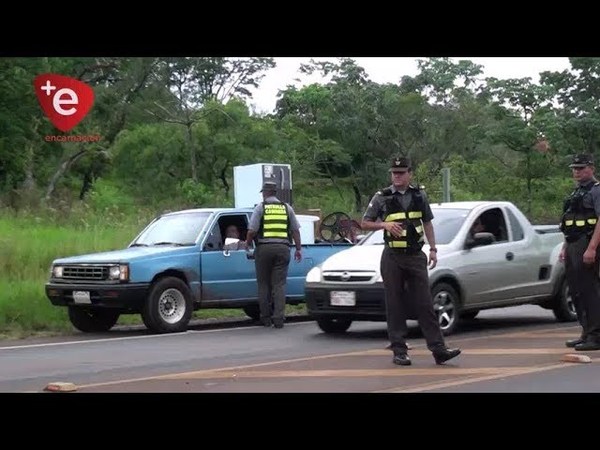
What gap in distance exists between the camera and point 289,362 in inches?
381

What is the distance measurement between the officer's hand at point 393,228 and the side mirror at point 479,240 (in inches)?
134

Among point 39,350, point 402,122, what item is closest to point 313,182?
point 402,122

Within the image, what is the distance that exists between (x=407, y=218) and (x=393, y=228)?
24cm

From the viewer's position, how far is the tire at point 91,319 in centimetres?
1345

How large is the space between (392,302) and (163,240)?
5.55 m

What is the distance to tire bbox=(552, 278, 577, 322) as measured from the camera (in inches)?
527

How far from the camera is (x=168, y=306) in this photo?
13.2m

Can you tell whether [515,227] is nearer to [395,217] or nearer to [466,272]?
[466,272]

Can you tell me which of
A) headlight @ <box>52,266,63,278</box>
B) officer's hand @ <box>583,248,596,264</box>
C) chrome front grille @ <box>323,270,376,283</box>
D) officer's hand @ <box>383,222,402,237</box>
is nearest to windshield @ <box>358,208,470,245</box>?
chrome front grille @ <box>323,270,376,283</box>

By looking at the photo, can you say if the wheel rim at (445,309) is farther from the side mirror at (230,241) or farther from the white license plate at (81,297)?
the white license plate at (81,297)

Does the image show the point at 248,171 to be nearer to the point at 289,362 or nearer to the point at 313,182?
the point at 289,362
